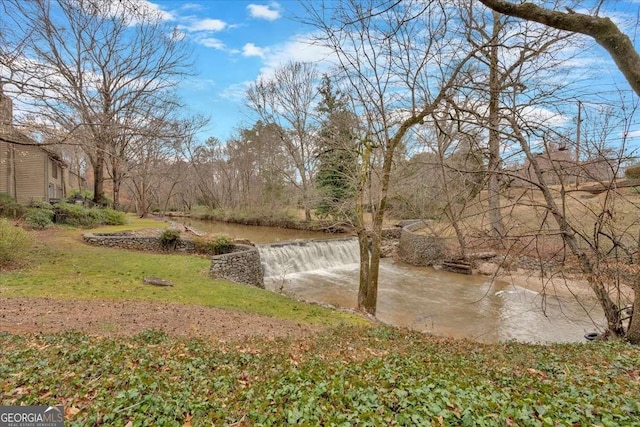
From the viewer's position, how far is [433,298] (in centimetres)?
1201

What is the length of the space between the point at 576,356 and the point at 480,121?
155 inches

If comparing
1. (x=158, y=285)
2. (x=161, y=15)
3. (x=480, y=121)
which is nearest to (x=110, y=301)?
(x=158, y=285)

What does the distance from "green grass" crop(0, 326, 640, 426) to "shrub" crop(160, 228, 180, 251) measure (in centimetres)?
1011

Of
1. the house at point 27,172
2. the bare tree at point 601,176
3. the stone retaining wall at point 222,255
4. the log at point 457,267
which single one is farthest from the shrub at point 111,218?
the bare tree at point 601,176

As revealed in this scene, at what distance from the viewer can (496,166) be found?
20.8ft

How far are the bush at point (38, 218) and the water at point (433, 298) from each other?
9.48 m

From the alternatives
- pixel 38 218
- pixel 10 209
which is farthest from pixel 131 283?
pixel 10 209

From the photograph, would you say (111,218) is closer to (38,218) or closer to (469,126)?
(38,218)

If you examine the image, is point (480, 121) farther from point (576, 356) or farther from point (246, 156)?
point (246, 156)

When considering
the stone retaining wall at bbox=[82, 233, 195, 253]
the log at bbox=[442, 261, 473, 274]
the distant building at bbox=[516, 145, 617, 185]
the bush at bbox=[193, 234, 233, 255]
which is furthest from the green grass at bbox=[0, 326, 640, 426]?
the log at bbox=[442, 261, 473, 274]

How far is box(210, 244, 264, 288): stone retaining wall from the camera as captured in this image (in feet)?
37.8

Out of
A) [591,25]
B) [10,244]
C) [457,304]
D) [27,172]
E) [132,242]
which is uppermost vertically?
[591,25]

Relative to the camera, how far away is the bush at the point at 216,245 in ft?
46.0

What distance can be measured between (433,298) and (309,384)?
387 inches
